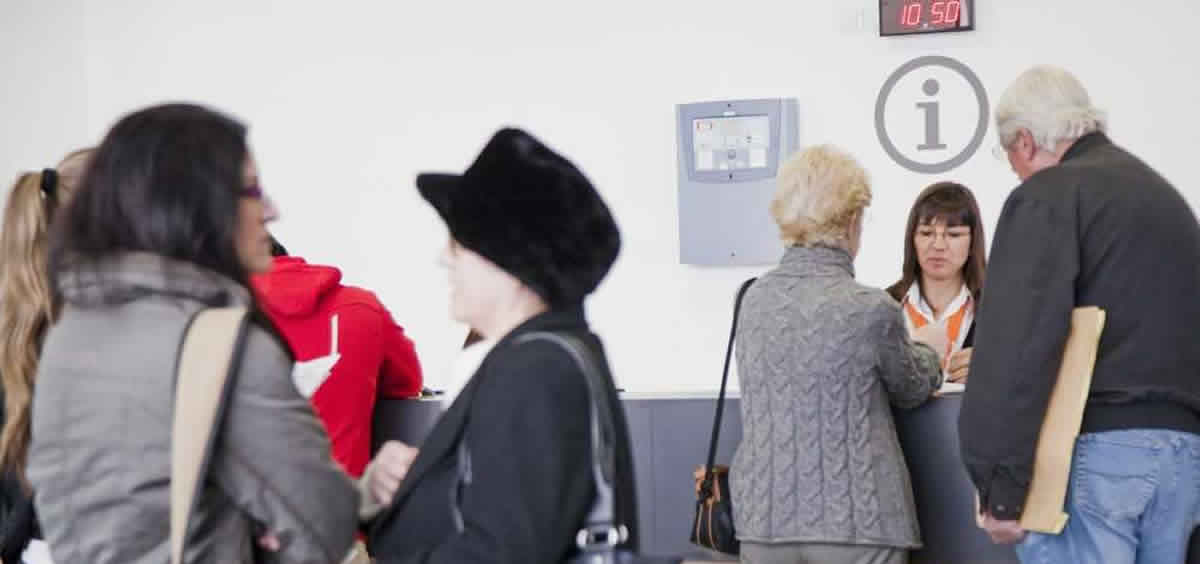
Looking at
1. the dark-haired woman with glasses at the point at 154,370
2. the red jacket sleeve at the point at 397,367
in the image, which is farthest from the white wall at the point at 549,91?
the dark-haired woman with glasses at the point at 154,370

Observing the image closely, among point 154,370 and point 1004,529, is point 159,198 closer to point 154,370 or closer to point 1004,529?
point 154,370

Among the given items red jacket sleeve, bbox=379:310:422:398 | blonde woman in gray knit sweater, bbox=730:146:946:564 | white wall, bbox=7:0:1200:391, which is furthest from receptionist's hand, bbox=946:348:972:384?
white wall, bbox=7:0:1200:391

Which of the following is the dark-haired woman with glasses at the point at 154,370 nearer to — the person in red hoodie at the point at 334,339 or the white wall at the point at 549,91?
the person in red hoodie at the point at 334,339

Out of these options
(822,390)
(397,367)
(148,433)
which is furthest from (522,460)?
(397,367)

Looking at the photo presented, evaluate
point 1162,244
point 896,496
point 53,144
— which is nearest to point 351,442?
point 896,496

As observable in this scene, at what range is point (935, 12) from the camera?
556 cm

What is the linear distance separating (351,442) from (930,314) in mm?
1771

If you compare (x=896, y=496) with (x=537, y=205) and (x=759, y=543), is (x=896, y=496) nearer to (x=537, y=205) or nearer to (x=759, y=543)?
(x=759, y=543)

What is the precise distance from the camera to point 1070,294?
9.14ft

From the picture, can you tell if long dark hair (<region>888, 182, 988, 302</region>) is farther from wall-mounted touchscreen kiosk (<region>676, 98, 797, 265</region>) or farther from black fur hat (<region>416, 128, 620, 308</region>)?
black fur hat (<region>416, 128, 620, 308</region>)

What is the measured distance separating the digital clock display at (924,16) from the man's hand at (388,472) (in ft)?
12.7

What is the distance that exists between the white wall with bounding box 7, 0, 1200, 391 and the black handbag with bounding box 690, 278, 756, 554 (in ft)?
8.20

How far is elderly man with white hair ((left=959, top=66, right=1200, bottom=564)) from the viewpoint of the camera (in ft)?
9.18

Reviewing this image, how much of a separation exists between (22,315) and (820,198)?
1.68 metres
